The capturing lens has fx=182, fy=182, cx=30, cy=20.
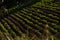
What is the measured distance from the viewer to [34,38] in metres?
6.81

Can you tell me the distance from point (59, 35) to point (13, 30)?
2909mm

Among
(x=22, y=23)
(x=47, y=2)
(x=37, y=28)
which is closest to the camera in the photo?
(x=37, y=28)

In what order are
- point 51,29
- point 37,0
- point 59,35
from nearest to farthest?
point 59,35, point 51,29, point 37,0

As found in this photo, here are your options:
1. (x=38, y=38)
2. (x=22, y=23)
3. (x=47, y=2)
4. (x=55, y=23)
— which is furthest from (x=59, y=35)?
(x=47, y=2)

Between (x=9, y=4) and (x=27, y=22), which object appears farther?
(x=9, y=4)

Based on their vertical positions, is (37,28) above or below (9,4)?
above

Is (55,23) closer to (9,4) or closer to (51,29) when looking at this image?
(51,29)

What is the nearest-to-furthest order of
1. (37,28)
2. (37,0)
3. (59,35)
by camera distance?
(59,35) → (37,28) → (37,0)

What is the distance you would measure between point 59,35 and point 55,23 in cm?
136

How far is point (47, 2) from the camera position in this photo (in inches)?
480

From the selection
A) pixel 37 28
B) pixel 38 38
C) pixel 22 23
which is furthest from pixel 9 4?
pixel 38 38

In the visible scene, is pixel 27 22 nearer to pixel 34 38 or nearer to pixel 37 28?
pixel 37 28

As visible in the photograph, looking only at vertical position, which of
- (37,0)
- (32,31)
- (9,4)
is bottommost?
(9,4)

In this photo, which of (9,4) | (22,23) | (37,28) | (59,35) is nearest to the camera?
(59,35)
